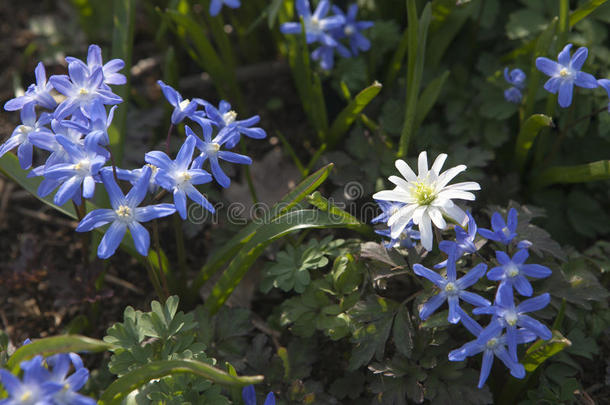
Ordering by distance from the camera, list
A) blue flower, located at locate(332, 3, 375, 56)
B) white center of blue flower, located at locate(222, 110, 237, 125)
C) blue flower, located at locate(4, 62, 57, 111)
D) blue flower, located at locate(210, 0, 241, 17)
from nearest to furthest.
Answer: blue flower, located at locate(4, 62, 57, 111) → white center of blue flower, located at locate(222, 110, 237, 125) → blue flower, located at locate(210, 0, 241, 17) → blue flower, located at locate(332, 3, 375, 56)

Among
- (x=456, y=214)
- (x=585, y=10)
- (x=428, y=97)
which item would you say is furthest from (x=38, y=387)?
(x=585, y=10)

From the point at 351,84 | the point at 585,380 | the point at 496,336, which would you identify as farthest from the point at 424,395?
the point at 351,84

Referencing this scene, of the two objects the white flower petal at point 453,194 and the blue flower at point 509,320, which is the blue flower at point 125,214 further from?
the blue flower at point 509,320

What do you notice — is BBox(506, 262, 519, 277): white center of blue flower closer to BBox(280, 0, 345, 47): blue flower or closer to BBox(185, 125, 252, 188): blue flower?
BBox(185, 125, 252, 188): blue flower

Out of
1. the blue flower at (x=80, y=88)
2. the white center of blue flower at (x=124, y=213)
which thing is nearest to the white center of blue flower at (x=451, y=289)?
the white center of blue flower at (x=124, y=213)

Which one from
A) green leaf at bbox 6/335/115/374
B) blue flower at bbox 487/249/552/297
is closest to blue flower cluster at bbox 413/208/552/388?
blue flower at bbox 487/249/552/297

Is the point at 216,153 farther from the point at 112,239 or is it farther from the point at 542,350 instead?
the point at 542,350

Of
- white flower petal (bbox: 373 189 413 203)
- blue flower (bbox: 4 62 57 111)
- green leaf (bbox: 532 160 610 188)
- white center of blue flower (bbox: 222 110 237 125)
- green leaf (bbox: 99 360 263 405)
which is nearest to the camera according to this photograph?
green leaf (bbox: 99 360 263 405)
